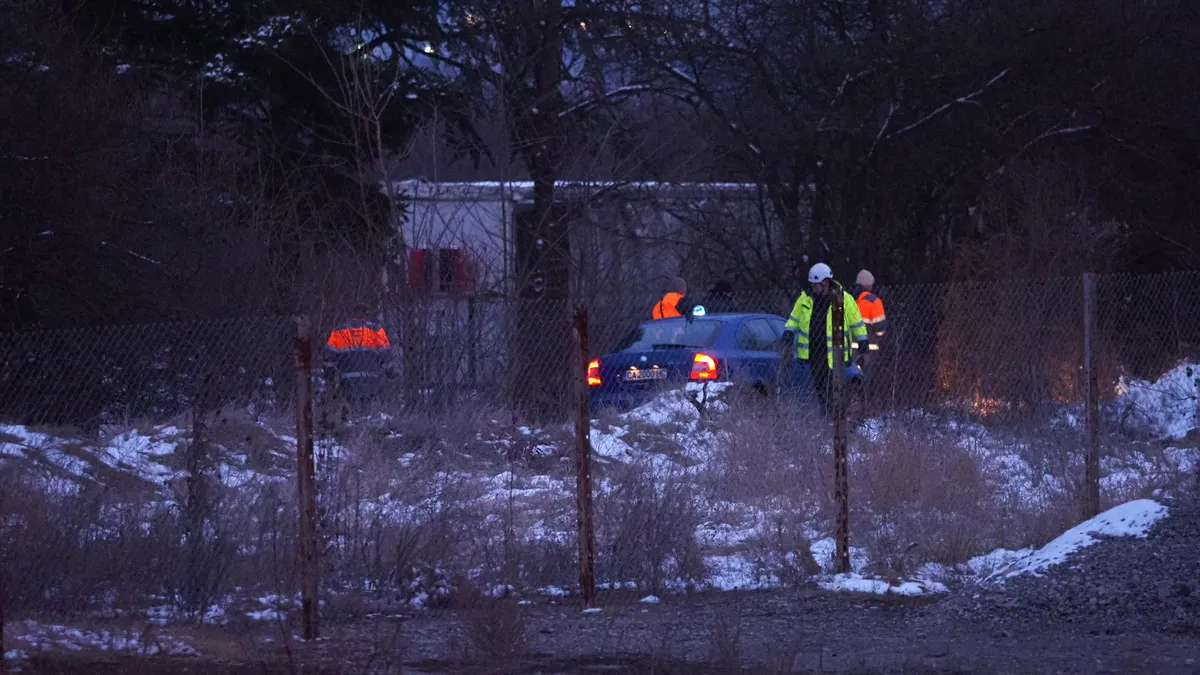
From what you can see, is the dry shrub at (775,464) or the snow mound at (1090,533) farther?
the dry shrub at (775,464)

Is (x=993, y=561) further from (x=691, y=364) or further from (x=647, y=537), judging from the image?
(x=691, y=364)

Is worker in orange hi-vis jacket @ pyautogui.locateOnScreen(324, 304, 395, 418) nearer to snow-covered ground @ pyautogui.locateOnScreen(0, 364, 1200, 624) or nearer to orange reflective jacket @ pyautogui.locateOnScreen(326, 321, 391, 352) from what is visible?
orange reflective jacket @ pyautogui.locateOnScreen(326, 321, 391, 352)

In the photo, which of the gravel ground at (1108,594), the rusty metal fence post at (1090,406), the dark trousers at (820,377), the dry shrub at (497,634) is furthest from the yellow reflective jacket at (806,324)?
the dry shrub at (497,634)

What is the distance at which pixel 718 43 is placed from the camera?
20469 mm

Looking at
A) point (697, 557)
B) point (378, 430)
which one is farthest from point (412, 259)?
point (697, 557)

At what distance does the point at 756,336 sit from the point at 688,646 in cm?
754

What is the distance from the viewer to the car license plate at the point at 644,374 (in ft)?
42.1

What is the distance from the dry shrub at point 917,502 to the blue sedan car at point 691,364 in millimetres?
2292

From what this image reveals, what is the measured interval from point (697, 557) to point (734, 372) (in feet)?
16.8

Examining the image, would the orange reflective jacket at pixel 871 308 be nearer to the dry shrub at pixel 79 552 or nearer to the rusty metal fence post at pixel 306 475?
the dry shrub at pixel 79 552

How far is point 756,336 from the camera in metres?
13.8

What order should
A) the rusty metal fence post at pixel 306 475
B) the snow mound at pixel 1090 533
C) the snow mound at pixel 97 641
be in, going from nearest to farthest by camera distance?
the snow mound at pixel 97 641
the rusty metal fence post at pixel 306 475
the snow mound at pixel 1090 533

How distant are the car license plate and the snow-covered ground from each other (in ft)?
3.21

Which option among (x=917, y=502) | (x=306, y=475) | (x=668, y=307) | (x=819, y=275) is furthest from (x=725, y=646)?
(x=668, y=307)
